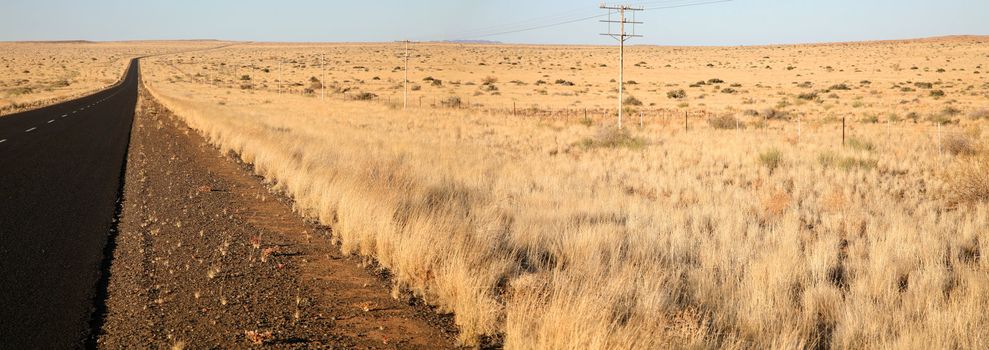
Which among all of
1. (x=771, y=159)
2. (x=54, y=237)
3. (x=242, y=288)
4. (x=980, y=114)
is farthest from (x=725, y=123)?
(x=242, y=288)

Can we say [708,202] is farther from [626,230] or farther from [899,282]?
[899,282]

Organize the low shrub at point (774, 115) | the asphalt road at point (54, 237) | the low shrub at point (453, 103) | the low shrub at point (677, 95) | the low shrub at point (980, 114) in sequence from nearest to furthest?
the asphalt road at point (54, 237) → the low shrub at point (980, 114) → the low shrub at point (774, 115) → the low shrub at point (453, 103) → the low shrub at point (677, 95)

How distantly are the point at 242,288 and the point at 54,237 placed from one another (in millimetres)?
3511

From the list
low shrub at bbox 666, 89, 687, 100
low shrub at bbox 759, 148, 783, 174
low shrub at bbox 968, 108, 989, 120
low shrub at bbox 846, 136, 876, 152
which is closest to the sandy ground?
low shrub at bbox 759, 148, 783, 174

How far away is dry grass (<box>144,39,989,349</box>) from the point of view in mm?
5305

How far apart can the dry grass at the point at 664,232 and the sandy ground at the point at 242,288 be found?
412 millimetres

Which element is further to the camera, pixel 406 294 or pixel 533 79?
pixel 533 79

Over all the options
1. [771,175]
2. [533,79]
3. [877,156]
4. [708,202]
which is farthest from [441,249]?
[533,79]

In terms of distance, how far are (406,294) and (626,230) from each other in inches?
165

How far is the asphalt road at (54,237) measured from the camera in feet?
17.8

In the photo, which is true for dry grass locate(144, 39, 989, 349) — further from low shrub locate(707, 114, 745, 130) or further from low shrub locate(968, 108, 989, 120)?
low shrub locate(968, 108, 989, 120)

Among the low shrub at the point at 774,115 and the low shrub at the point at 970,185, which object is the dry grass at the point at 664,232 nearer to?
the low shrub at the point at 970,185

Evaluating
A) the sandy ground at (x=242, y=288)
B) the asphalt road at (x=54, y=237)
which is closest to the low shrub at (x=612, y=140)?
the asphalt road at (x=54, y=237)

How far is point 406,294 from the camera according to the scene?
6270 millimetres
